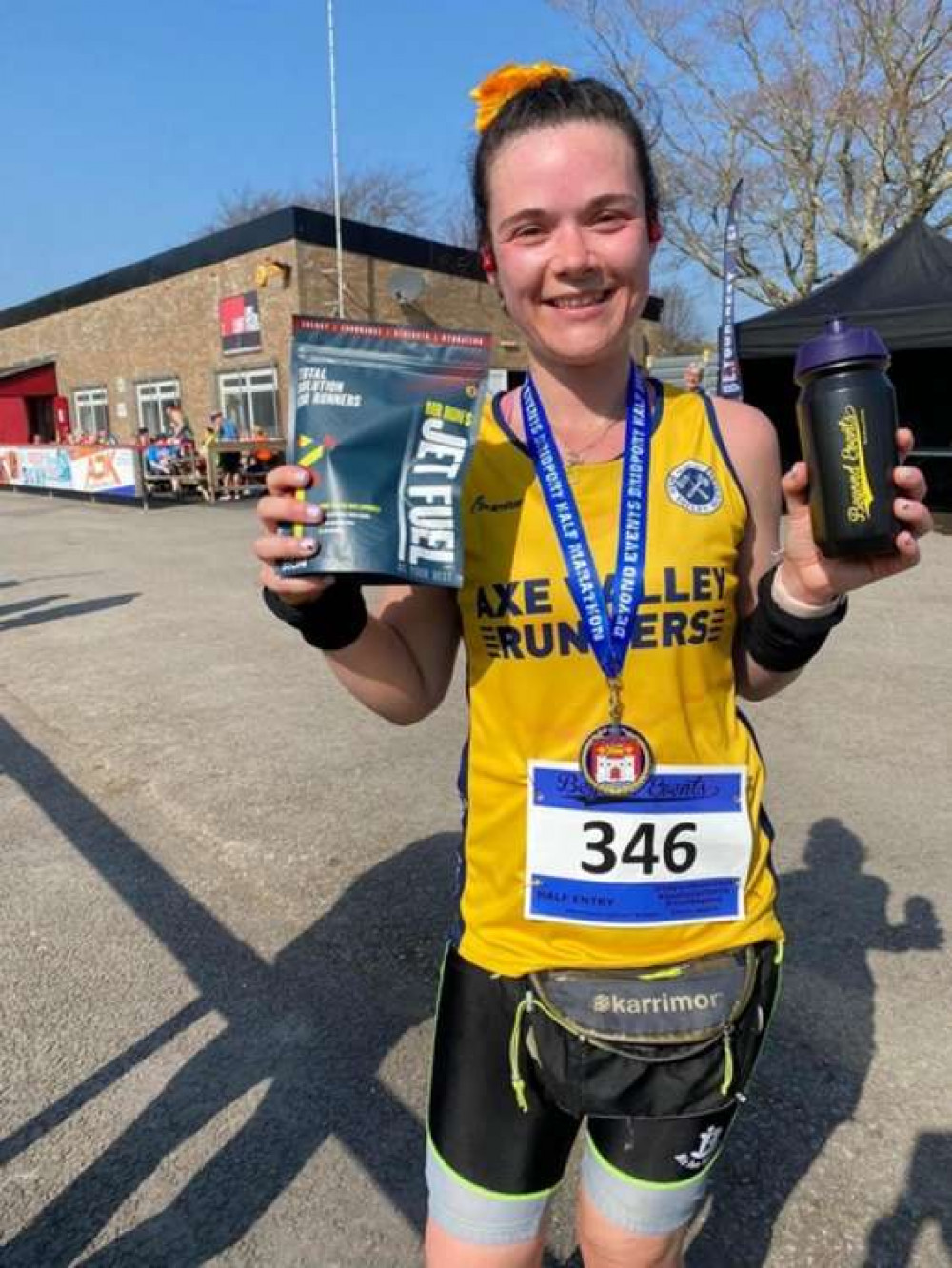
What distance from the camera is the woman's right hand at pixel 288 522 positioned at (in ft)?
3.89

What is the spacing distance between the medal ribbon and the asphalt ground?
4.77ft

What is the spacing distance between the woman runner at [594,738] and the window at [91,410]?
2772cm

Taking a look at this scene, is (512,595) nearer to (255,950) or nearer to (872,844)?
(255,950)

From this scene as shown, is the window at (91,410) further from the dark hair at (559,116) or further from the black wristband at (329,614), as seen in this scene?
the black wristband at (329,614)

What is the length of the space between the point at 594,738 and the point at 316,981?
191cm

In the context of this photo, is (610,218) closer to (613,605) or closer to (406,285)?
(613,605)

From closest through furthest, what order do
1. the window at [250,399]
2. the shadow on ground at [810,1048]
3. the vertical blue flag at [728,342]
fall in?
the shadow on ground at [810,1048]
the vertical blue flag at [728,342]
the window at [250,399]

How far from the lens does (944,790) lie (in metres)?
4.23

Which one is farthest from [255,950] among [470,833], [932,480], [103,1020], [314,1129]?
[932,480]

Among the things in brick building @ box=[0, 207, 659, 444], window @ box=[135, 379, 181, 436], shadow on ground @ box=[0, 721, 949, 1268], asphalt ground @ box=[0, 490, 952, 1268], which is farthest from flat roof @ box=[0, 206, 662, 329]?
shadow on ground @ box=[0, 721, 949, 1268]

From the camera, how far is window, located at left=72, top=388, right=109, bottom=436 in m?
26.7

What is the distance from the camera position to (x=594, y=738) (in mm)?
1370

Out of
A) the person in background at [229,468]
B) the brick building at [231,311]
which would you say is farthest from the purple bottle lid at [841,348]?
the person in background at [229,468]

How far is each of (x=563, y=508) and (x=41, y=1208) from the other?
6.50ft
